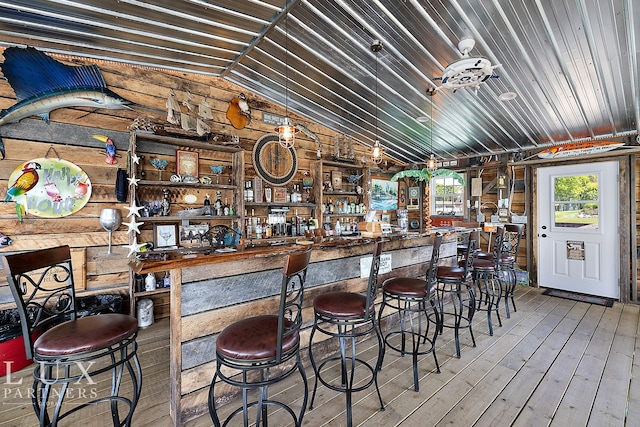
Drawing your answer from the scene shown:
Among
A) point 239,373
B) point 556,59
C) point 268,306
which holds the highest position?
point 556,59

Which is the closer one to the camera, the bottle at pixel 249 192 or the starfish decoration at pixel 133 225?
the starfish decoration at pixel 133 225

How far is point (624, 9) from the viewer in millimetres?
2012

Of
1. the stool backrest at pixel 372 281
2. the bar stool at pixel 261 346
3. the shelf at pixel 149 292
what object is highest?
the stool backrest at pixel 372 281

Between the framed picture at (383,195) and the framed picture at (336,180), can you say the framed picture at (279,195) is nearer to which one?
the framed picture at (336,180)

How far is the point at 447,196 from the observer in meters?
6.23

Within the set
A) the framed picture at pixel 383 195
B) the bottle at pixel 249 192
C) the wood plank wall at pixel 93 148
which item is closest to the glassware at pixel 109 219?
the wood plank wall at pixel 93 148

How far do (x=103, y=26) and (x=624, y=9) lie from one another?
415cm

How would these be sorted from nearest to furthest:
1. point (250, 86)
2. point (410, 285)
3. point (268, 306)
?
point (268, 306) < point (410, 285) < point (250, 86)

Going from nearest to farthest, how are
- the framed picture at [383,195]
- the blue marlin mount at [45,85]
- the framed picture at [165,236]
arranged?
the blue marlin mount at [45,85]
the framed picture at [165,236]
the framed picture at [383,195]

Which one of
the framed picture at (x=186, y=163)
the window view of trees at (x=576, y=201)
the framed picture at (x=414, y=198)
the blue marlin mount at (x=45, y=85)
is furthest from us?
the framed picture at (x=414, y=198)

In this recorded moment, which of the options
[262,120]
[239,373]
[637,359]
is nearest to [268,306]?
[239,373]

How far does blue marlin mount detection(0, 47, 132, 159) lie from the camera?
267 centimetres

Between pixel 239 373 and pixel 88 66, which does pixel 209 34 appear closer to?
pixel 88 66

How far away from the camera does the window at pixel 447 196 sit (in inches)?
238
